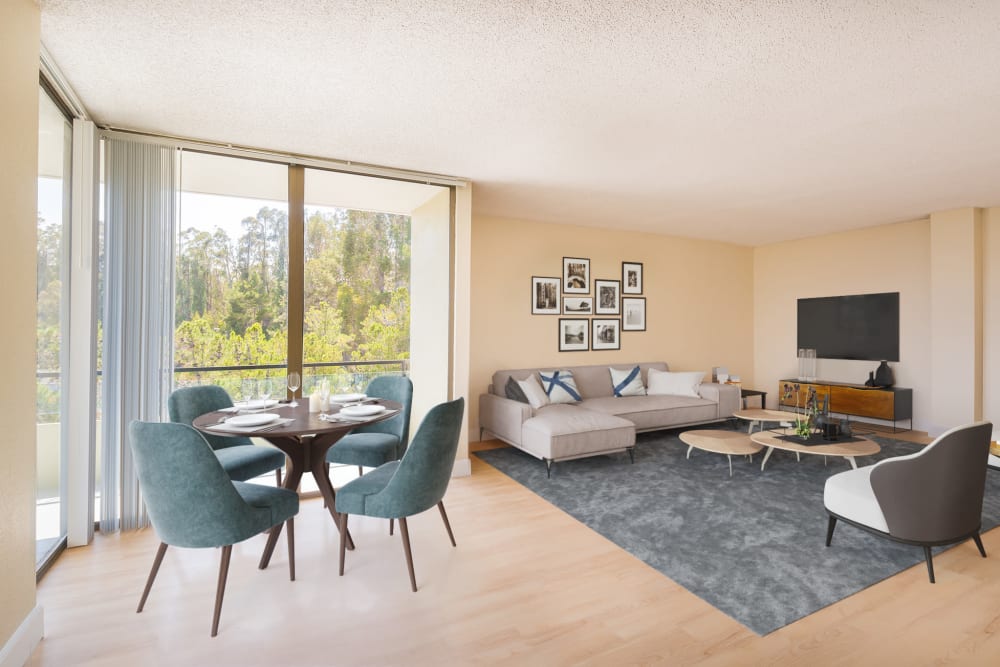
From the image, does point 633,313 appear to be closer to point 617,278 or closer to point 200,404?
point 617,278

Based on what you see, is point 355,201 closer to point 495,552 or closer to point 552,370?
point 552,370

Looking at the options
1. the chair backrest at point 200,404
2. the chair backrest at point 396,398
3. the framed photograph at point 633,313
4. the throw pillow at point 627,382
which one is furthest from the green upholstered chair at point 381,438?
the framed photograph at point 633,313

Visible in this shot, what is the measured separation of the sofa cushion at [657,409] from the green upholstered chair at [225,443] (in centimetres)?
321

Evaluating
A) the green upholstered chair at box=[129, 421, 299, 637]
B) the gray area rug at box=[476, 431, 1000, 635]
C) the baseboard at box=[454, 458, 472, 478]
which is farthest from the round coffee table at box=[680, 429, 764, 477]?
the green upholstered chair at box=[129, 421, 299, 637]

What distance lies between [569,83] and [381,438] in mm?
2601

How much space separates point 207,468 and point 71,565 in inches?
57.7

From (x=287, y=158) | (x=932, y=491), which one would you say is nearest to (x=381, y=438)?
(x=287, y=158)

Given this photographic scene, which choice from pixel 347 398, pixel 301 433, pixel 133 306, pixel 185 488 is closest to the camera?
pixel 185 488

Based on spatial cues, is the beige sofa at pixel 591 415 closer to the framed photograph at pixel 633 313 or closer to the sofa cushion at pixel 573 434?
the sofa cushion at pixel 573 434

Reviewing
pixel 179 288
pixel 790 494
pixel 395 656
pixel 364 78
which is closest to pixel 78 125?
pixel 179 288

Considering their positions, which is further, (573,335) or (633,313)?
(633,313)

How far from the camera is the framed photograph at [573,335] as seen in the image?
611 cm

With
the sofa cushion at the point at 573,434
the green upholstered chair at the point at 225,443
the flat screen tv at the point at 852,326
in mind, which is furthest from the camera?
the flat screen tv at the point at 852,326

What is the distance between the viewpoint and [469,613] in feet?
7.18
